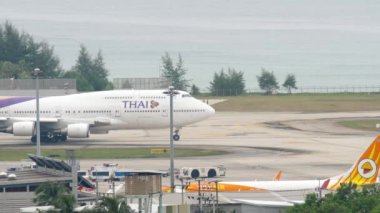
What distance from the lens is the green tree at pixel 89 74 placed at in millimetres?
169950

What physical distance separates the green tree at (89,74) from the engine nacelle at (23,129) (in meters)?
74.3

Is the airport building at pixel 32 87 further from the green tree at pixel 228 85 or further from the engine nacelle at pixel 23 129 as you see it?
the green tree at pixel 228 85

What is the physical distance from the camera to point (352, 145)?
85.0 meters

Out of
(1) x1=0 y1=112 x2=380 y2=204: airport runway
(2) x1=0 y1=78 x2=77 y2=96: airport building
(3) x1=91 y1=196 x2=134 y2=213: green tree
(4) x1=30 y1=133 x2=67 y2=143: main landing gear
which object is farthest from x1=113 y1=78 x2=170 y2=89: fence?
(3) x1=91 y1=196 x2=134 y2=213: green tree

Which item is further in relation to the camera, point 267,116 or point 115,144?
point 267,116

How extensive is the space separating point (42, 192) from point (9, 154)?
47694 mm

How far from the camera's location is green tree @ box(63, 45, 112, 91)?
169950 mm

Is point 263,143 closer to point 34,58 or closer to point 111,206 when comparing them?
point 111,206

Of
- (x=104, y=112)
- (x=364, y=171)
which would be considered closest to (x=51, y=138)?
(x=104, y=112)

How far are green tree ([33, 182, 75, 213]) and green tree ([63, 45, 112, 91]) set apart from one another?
132043mm

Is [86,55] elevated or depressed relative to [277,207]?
elevated

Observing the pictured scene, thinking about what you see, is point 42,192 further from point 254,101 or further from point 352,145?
point 254,101

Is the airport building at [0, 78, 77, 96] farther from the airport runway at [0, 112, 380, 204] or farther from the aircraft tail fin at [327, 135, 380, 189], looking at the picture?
the aircraft tail fin at [327, 135, 380, 189]

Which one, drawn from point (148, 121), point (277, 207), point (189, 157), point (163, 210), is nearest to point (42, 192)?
point (163, 210)
